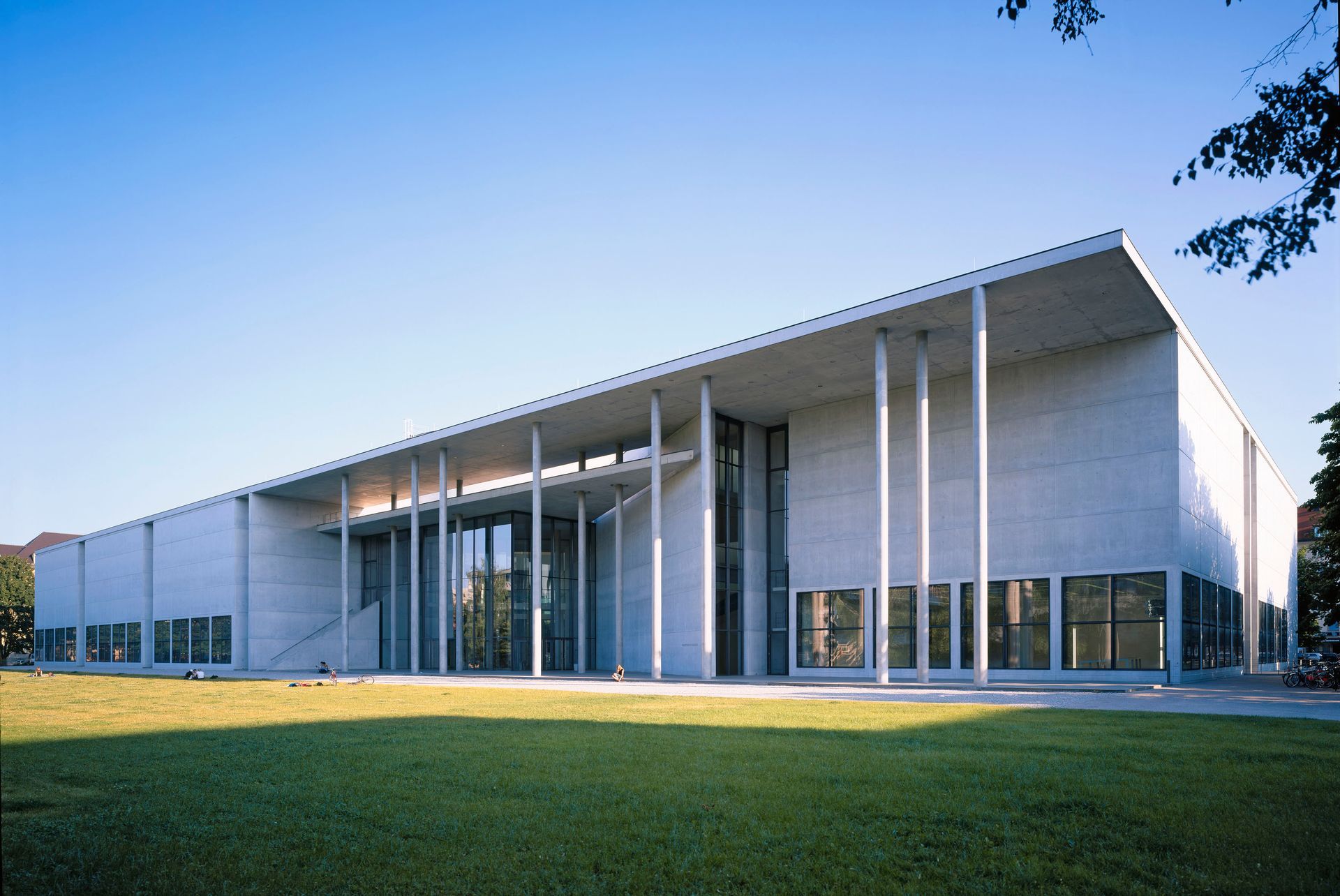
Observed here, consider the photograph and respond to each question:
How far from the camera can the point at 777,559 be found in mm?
42219

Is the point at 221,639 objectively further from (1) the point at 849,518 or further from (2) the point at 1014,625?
(2) the point at 1014,625

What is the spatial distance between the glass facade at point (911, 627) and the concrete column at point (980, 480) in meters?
7.85

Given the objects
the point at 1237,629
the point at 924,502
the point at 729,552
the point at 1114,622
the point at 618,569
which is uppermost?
the point at 924,502

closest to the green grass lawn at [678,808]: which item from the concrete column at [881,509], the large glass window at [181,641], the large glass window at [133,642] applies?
the concrete column at [881,509]

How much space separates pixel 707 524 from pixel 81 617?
60682 millimetres

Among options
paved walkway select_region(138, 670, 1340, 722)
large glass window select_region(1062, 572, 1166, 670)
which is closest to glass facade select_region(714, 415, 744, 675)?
paved walkway select_region(138, 670, 1340, 722)

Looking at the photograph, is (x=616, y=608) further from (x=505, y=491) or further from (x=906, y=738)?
(x=906, y=738)

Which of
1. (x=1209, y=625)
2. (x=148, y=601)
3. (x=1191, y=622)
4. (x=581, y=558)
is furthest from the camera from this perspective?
(x=148, y=601)

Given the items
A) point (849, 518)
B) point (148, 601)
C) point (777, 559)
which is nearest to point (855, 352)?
point (849, 518)

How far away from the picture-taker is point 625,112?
21.2 meters

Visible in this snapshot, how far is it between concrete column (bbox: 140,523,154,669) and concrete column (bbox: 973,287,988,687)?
189 feet

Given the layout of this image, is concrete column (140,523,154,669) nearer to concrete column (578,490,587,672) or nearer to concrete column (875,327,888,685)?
concrete column (578,490,587,672)

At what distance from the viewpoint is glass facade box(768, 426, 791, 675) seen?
137ft

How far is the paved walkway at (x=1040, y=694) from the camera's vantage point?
19.7 m
